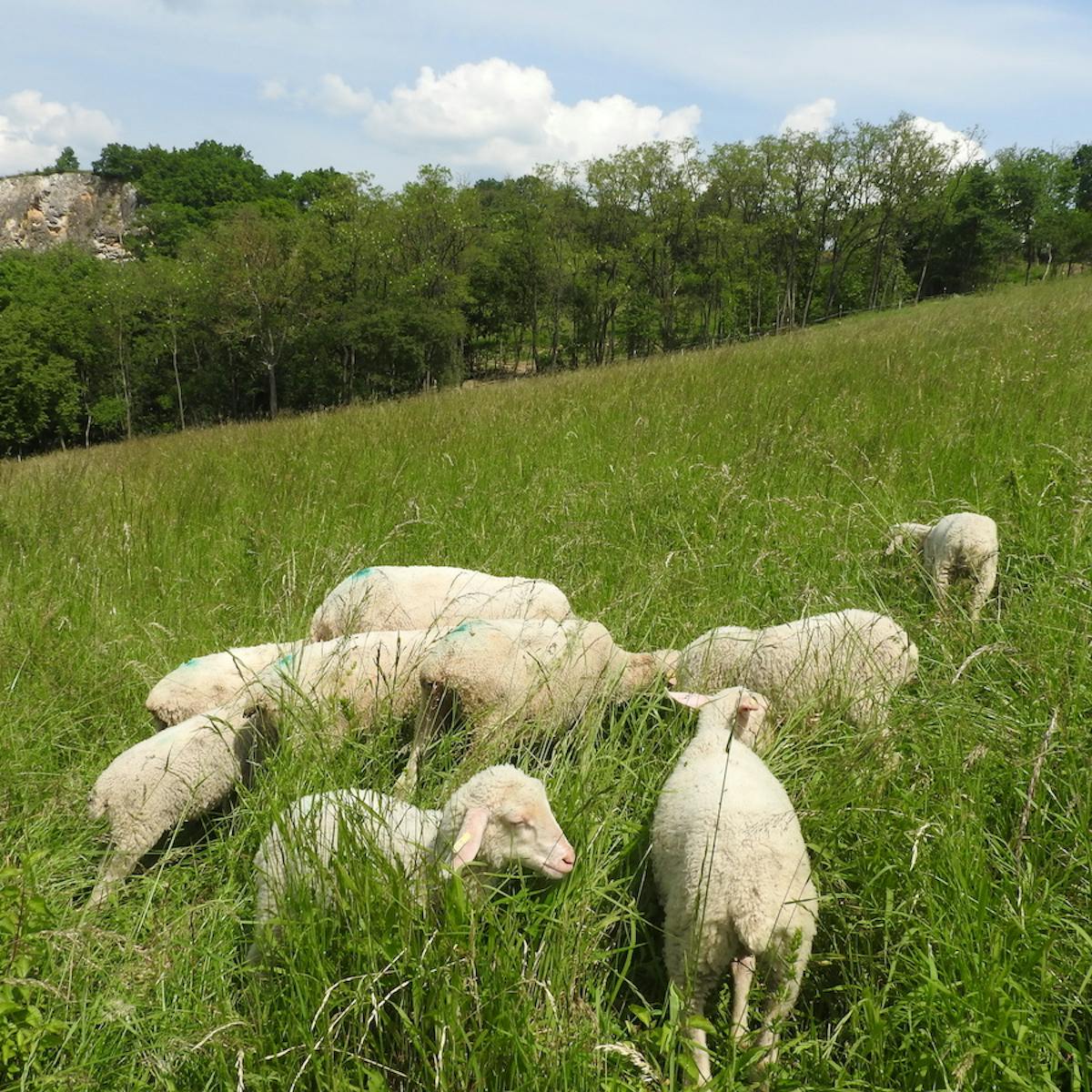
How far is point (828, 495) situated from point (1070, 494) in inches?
51.8

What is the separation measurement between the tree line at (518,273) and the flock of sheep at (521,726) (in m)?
38.8

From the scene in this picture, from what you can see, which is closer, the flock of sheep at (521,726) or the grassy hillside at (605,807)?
the grassy hillside at (605,807)

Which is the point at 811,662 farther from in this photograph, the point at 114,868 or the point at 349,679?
the point at 114,868

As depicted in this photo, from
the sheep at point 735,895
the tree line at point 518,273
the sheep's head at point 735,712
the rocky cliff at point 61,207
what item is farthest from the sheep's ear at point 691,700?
the rocky cliff at point 61,207

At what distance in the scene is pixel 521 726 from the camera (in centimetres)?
274

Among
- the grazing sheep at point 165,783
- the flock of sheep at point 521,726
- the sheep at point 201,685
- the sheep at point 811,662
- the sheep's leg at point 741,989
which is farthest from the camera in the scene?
the sheep at point 201,685

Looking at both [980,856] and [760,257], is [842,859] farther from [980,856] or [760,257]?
[760,257]

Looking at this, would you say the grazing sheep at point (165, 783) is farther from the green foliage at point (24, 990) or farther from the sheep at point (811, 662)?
the sheep at point (811, 662)

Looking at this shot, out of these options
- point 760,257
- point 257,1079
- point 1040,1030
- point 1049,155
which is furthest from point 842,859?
point 1049,155

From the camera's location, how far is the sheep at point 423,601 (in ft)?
11.7

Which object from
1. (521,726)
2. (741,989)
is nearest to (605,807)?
(521,726)

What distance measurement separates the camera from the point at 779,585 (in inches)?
155

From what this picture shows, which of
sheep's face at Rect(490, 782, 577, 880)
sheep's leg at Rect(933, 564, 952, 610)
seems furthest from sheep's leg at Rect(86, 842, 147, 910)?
sheep's leg at Rect(933, 564, 952, 610)

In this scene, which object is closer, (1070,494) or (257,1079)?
(257,1079)
